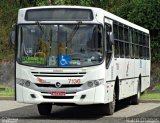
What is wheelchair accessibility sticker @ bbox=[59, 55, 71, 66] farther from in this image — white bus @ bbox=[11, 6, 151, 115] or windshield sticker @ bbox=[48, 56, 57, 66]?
windshield sticker @ bbox=[48, 56, 57, 66]

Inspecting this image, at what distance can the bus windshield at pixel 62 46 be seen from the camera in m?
16.2

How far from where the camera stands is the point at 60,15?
1664 centimetres

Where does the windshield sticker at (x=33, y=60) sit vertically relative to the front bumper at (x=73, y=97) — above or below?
above

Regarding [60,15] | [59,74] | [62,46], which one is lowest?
[59,74]

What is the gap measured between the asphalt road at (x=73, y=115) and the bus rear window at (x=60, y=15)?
2959 mm

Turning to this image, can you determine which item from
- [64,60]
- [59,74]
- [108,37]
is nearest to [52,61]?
[64,60]

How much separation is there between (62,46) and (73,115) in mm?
3051

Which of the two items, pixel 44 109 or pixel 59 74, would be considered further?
pixel 44 109

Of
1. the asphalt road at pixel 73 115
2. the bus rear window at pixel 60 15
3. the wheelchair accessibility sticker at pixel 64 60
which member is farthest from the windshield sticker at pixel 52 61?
the asphalt road at pixel 73 115

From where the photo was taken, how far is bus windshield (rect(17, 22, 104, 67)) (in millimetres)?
16203

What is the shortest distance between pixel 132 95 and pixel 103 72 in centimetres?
658

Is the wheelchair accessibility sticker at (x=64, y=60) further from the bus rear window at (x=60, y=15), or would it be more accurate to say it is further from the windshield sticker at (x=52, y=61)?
the bus rear window at (x=60, y=15)

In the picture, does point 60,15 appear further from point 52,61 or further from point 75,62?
point 75,62

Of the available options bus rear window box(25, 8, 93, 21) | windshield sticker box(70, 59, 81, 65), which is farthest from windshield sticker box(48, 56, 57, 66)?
bus rear window box(25, 8, 93, 21)
